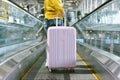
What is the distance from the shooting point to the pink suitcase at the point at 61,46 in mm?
5473

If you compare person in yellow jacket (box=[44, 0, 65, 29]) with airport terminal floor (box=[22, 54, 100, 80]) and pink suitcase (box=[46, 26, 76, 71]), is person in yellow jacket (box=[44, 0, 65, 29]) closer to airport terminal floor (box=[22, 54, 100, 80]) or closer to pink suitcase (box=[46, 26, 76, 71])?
pink suitcase (box=[46, 26, 76, 71])

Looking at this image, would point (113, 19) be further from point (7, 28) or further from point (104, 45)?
point (7, 28)

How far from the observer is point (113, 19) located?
472cm

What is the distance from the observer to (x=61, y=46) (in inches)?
217

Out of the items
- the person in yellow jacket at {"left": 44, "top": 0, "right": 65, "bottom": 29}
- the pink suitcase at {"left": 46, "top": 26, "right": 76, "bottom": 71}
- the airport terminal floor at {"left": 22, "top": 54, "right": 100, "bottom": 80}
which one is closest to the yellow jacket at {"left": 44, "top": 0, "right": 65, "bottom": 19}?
the person in yellow jacket at {"left": 44, "top": 0, "right": 65, "bottom": 29}

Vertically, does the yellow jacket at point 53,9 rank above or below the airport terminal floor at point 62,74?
above

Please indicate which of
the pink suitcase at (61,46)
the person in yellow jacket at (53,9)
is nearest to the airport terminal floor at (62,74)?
the pink suitcase at (61,46)

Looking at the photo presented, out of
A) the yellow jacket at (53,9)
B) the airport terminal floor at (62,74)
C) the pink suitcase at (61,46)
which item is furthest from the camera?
the yellow jacket at (53,9)

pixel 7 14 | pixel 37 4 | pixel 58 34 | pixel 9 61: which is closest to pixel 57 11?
pixel 58 34

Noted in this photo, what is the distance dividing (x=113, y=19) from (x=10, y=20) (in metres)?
1.85

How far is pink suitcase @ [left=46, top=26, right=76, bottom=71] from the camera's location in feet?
18.0

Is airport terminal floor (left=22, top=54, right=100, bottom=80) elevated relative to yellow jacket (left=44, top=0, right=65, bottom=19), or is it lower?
lower

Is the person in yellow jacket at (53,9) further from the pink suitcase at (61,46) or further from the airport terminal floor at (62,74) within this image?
the airport terminal floor at (62,74)

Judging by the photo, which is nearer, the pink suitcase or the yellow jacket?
the pink suitcase
